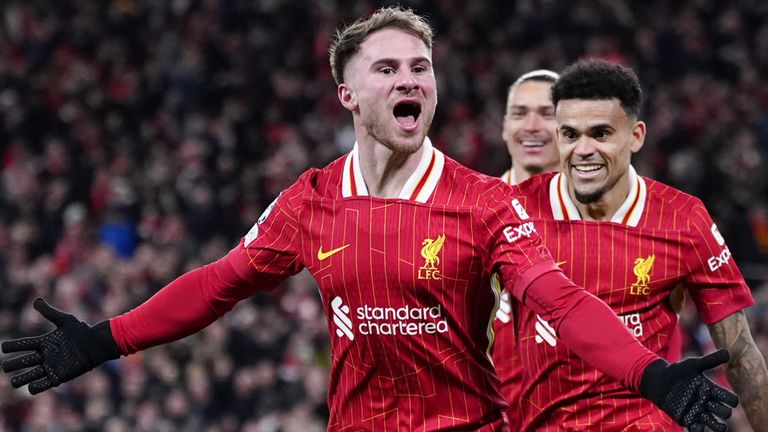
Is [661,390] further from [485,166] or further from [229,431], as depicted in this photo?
[485,166]

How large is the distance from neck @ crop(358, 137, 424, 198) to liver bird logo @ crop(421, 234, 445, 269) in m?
0.27

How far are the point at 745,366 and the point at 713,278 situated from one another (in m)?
0.38

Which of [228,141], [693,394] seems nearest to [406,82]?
[693,394]

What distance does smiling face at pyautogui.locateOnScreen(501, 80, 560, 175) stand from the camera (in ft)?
21.9

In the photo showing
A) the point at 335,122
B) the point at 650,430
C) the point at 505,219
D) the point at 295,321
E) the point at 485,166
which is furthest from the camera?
the point at 335,122

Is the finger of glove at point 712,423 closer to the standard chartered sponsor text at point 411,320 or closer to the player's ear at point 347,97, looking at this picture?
the standard chartered sponsor text at point 411,320

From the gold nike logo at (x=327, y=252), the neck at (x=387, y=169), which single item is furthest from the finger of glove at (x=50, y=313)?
the neck at (x=387, y=169)

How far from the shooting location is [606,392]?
5113mm

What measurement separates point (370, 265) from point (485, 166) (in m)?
9.57

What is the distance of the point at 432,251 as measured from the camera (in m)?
4.64

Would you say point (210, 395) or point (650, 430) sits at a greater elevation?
point (210, 395)

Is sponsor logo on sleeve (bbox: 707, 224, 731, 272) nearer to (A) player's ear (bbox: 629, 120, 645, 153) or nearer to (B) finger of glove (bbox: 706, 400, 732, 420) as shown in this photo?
(A) player's ear (bbox: 629, 120, 645, 153)

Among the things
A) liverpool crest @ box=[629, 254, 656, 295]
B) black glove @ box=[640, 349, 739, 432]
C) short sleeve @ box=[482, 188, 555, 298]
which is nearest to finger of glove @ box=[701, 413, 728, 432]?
black glove @ box=[640, 349, 739, 432]

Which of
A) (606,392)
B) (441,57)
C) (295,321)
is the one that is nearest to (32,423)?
(295,321)
